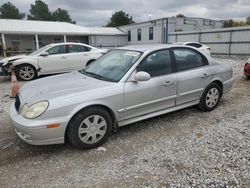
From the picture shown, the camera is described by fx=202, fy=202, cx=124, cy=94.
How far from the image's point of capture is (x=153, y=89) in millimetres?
3469

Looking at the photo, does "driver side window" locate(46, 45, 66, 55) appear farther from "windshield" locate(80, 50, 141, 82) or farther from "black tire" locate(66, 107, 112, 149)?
"black tire" locate(66, 107, 112, 149)

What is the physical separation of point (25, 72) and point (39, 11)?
186ft

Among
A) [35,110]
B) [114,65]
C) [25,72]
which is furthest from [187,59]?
[25,72]

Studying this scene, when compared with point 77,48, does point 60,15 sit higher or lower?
higher

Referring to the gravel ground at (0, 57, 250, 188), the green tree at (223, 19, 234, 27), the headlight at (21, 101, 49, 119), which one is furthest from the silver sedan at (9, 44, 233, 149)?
the green tree at (223, 19, 234, 27)

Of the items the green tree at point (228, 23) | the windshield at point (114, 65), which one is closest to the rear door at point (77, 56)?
the windshield at point (114, 65)

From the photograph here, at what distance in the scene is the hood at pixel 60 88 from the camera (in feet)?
9.57

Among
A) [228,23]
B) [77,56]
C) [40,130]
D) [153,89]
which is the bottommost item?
[40,130]

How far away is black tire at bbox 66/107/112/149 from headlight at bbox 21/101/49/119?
414 mm

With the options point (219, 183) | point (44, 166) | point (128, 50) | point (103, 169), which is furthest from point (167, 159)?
point (128, 50)

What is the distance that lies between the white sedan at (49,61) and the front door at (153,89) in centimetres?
556

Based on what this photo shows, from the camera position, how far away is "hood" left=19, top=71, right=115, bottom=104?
115 inches

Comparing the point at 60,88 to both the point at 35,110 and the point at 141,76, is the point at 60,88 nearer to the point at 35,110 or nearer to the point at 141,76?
the point at 35,110

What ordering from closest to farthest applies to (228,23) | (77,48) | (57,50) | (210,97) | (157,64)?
(157,64)
(210,97)
(57,50)
(77,48)
(228,23)
